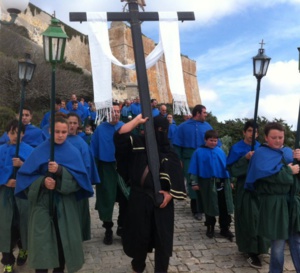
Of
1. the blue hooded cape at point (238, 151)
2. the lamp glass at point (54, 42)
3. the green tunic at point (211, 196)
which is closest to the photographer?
the lamp glass at point (54, 42)

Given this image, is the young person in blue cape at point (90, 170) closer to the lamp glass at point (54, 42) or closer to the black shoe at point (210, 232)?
the lamp glass at point (54, 42)

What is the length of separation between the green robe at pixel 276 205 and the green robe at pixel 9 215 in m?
2.68

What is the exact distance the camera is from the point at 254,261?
4641 millimetres

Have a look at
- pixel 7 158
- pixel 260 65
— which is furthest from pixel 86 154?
pixel 260 65

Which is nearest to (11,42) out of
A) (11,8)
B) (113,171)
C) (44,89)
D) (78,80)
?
(78,80)

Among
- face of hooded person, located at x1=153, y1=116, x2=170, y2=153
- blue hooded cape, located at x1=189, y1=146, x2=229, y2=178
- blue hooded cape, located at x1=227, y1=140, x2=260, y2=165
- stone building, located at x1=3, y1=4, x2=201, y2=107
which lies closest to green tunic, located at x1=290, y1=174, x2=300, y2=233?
blue hooded cape, located at x1=227, y1=140, x2=260, y2=165

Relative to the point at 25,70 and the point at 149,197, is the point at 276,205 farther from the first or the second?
the point at 25,70

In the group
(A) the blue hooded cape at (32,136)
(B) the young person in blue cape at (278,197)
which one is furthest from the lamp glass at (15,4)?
(B) the young person in blue cape at (278,197)

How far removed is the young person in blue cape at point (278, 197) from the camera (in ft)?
12.5

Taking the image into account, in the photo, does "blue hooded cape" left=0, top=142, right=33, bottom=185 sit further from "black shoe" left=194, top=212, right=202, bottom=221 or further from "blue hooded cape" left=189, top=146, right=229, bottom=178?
"black shoe" left=194, top=212, right=202, bottom=221

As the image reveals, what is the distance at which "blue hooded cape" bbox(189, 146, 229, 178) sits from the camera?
5.67 meters

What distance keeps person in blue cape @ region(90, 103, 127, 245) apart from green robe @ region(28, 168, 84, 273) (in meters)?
1.54

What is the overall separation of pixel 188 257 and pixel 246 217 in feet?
3.10

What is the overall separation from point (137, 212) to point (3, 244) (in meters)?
1.70
